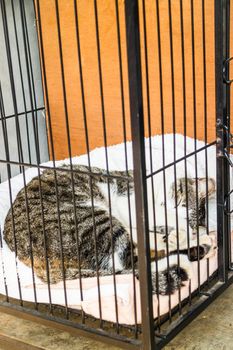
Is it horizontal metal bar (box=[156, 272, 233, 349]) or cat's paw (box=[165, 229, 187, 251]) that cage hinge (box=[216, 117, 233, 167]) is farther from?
horizontal metal bar (box=[156, 272, 233, 349])

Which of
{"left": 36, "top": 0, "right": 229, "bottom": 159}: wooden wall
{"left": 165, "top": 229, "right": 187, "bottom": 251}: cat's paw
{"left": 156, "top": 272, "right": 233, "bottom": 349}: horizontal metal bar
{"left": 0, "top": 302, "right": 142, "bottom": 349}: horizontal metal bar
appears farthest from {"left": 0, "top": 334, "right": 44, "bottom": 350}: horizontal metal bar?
{"left": 36, "top": 0, "right": 229, "bottom": 159}: wooden wall

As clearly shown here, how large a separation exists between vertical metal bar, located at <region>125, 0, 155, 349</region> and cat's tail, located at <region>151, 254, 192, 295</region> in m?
0.15

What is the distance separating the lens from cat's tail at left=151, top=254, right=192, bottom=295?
6.48 feet

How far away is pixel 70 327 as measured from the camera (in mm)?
2000

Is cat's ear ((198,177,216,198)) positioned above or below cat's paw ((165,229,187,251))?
above

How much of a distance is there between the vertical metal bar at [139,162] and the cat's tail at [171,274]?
146 millimetres

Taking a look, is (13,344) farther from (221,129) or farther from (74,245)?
(221,129)

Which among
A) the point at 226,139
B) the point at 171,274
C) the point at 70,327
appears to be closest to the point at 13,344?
the point at 70,327

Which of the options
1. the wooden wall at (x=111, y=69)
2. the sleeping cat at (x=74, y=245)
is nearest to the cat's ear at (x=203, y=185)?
the sleeping cat at (x=74, y=245)

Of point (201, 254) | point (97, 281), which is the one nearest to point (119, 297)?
point (97, 281)

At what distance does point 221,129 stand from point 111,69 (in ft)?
4.38

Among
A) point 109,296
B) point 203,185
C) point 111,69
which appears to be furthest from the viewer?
point 111,69

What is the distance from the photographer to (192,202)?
8.21 ft

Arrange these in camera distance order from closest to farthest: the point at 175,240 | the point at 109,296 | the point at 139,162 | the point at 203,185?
the point at 139,162, the point at 109,296, the point at 175,240, the point at 203,185
